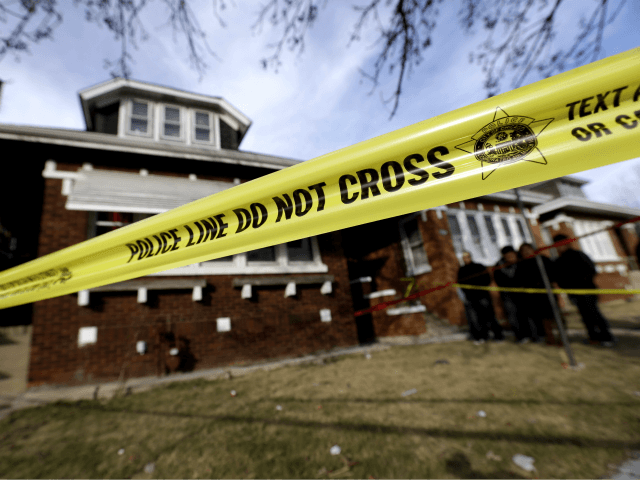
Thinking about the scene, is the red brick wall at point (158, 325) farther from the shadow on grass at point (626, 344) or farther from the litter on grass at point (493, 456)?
the litter on grass at point (493, 456)

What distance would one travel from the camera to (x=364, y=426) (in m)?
2.89

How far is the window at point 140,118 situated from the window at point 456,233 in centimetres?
1017

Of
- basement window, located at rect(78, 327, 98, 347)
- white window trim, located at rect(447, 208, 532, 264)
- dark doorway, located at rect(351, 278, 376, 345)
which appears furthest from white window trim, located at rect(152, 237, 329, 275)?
white window trim, located at rect(447, 208, 532, 264)

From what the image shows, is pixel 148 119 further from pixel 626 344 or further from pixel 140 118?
pixel 626 344

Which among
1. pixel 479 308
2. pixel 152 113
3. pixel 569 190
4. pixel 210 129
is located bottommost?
pixel 479 308

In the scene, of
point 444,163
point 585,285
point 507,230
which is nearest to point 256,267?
point 444,163

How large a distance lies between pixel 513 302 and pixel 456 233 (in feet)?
13.2

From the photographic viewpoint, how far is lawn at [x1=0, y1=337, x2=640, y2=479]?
2.25 meters

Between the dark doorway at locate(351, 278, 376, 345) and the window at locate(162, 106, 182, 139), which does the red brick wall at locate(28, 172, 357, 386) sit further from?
the window at locate(162, 106, 182, 139)

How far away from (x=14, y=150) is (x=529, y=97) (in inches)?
353

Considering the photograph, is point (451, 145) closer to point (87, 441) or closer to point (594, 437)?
point (594, 437)

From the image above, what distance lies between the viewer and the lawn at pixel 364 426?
2246mm

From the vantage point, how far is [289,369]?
218 inches

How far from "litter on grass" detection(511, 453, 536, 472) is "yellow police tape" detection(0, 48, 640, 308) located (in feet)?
7.17
